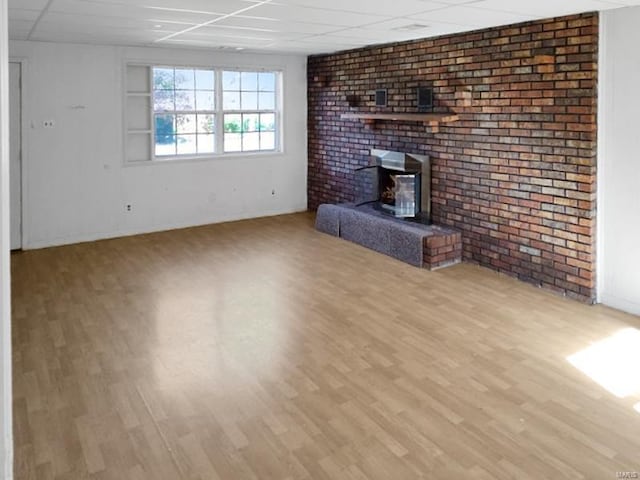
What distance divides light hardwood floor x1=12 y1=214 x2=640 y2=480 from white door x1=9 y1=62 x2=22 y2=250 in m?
0.91

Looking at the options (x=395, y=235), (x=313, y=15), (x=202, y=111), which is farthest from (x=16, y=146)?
(x=395, y=235)

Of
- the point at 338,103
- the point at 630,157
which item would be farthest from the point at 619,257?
the point at 338,103

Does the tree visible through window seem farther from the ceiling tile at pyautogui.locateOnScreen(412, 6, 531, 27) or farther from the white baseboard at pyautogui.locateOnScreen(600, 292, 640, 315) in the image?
the white baseboard at pyautogui.locateOnScreen(600, 292, 640, 315)

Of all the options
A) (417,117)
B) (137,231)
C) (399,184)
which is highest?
(417,117)

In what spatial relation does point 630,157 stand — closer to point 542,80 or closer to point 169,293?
point 542,80

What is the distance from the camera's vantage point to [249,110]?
792cm

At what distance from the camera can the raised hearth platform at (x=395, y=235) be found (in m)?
5.60

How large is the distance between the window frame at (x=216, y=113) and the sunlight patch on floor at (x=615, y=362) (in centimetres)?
541

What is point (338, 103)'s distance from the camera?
25.0 feet

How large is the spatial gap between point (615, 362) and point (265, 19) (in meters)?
3.73

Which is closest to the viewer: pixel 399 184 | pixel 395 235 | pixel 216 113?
pixel 395 235

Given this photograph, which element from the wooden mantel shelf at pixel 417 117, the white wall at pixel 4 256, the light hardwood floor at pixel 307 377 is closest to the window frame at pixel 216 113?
the wooden mantel shelf at pixel 417 117

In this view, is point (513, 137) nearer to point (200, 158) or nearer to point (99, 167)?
point (200, 158)

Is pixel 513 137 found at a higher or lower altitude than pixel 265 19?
lower
